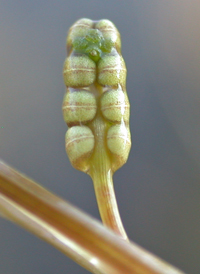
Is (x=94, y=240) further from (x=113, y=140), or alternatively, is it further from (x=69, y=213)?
(x=113, y=140)

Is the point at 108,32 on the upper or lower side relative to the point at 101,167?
upper

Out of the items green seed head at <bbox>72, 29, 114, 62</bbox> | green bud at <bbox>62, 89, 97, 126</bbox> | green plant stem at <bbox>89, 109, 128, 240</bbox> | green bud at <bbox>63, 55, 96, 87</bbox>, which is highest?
green seed head at <bbox>72, 29, 114, 62</bbox>

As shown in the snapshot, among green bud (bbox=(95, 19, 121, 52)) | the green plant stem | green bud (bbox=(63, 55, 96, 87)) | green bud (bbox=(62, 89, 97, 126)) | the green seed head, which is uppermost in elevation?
green bud (bbox=(95, 19, 121, 52))

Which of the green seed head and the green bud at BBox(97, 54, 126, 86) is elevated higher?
the green seed head

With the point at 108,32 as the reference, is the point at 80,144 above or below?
below

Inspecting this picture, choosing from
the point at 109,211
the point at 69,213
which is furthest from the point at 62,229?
the point at 109,211

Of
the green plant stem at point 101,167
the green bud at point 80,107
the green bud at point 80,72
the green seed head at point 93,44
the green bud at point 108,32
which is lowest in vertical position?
the green plant stem at point 101,167

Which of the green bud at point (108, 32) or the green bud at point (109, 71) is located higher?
the green bud at point (108, 32)
